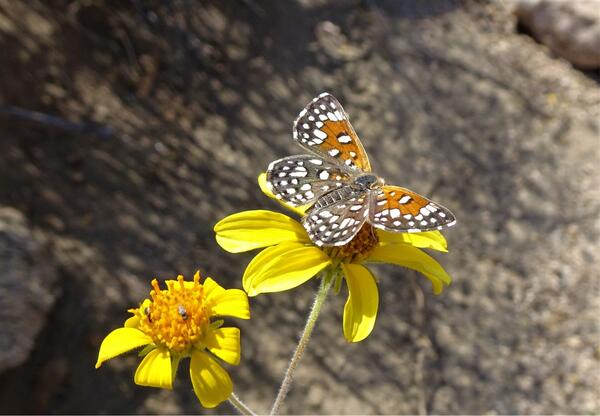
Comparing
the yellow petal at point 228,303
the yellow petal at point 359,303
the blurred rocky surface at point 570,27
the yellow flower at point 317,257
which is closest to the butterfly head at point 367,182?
the yellow flower at point 317,257

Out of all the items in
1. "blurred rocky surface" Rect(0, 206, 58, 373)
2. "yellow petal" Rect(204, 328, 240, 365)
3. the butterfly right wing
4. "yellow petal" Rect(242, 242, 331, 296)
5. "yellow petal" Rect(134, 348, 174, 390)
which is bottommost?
"blurred rocky surface" Rect(0, 206, 58, 373)

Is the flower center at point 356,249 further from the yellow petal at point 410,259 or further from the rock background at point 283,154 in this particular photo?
the rock background at point 283,154

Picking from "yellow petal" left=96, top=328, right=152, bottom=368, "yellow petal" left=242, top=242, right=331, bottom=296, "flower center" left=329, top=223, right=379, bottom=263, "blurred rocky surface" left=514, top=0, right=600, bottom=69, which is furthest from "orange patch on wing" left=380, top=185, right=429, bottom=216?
"blurred rocky surface" left=514, top=0, right=600, bottom=69

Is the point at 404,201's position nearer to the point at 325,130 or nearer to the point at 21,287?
the point at 325,130

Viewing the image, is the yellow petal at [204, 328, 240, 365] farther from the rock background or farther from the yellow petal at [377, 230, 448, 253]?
the rock background

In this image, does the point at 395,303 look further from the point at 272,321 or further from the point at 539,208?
the point at 539,208

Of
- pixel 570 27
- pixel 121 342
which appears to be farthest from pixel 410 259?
pixel 570 27
